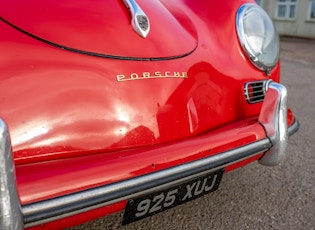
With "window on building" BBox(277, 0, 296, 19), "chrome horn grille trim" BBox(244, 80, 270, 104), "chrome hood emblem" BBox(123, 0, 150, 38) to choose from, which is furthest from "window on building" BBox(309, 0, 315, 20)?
"chrome hood emblem" BBox(123, 0, 150, 38)

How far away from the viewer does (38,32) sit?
4.02 ft

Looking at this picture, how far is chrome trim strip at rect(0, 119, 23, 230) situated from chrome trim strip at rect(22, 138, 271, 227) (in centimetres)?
4

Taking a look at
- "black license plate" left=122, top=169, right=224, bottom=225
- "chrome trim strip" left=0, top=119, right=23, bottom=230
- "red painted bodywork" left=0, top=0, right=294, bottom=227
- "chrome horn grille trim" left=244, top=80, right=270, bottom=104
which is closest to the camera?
"chrome trim strip" left=0, top=119, right=23, bottom=230

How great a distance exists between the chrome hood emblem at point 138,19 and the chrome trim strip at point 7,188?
2.20ft

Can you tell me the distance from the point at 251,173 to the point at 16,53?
149 cm

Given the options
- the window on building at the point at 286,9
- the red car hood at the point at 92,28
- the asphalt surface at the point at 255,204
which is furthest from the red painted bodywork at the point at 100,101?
the window on building at the point at 286,9

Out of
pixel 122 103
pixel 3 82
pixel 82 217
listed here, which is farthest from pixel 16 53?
pixel 82 217

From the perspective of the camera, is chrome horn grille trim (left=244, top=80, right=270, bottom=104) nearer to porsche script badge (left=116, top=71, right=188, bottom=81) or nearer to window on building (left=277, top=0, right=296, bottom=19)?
porsche script badge (left=116, top=71, right=188, bottom=81)

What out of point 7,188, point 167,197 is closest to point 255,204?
point 167,197

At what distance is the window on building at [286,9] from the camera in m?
13.4

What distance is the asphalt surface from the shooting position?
167cm

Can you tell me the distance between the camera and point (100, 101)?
48.1 inches

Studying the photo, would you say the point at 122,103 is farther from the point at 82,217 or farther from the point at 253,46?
the point at 253,46

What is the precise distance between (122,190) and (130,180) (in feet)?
0.12
